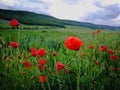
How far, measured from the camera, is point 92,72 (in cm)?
102

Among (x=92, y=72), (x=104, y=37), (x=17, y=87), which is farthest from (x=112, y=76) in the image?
(x=104, y=37)

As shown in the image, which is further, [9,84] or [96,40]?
[96,40]

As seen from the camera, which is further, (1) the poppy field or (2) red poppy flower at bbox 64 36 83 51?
(1) the poppy field

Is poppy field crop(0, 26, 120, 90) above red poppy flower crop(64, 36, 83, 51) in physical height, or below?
below

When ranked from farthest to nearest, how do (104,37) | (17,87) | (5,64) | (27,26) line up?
1. (104,37)
2. (27,26)
3. (5,64)
4. (17,87)

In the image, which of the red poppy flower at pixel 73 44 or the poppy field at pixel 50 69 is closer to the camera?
the red poppy flower at pixel 73 44

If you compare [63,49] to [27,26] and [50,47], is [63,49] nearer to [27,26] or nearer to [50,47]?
[50,47]

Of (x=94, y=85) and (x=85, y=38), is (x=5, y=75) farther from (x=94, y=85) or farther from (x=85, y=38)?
(x=85, y=38)

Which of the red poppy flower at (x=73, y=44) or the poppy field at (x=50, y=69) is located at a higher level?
the red poppy flower at (x=73, y=44)

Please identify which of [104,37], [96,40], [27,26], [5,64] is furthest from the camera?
[104,37]

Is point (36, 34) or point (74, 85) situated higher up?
point (36, 34)

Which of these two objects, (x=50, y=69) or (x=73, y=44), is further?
(x=50, y=69)

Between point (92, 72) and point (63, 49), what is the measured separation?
0.38 m

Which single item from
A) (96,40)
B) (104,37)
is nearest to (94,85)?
(96,40)
